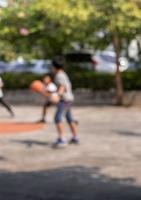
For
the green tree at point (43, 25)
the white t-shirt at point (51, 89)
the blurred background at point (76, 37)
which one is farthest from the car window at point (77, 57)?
the white t-shirt at point (51, 89)

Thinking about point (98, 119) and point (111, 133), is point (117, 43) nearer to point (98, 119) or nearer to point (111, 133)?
point (98, 119)

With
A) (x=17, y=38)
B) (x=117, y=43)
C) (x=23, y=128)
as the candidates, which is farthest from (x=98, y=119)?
(x=17, y=38)

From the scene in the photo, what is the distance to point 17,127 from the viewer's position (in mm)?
16656

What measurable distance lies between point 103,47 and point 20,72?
126 inches

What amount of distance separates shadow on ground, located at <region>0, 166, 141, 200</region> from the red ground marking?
16.6ft

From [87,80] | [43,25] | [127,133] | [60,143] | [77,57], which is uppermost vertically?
[43,25]

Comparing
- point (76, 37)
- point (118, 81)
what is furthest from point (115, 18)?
point (118, 81)

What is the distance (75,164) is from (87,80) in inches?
488

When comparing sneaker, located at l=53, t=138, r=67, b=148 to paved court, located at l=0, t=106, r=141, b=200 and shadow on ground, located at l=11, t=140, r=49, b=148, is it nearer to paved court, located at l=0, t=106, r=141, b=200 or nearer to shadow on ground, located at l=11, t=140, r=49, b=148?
paved court, located at l=0, t=106, r=141, b=200

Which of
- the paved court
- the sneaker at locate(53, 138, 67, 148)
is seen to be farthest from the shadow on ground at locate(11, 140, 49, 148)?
the sneaker at locate(53, 138, 67, 148)

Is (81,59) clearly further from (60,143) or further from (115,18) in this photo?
(60,143)

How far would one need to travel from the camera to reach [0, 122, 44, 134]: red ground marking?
15.9 metres

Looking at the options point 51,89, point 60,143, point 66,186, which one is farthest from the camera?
point 51,89

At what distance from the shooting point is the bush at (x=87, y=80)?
920 inches
